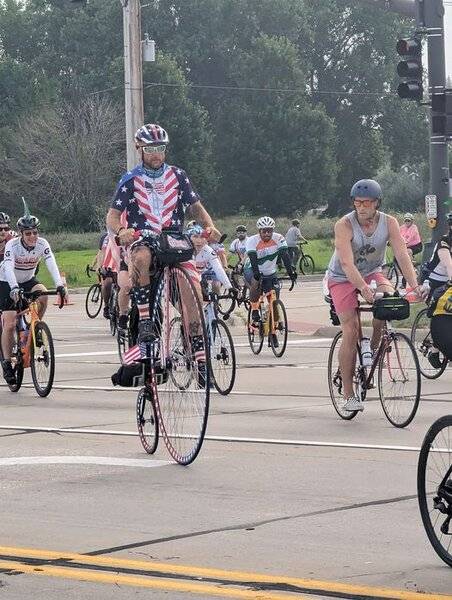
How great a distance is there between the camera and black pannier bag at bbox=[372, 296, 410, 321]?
11445 millimetres

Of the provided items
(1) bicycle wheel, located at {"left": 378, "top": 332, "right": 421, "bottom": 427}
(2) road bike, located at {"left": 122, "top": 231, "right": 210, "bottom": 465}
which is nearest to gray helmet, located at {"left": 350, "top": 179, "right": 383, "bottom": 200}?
(1) bicycle wheel, located at {"left": 378, "top": 332, "right": 421, "bottom": 427}

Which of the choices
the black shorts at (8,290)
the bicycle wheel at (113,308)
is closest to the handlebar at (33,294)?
the black shorts at (8,290)

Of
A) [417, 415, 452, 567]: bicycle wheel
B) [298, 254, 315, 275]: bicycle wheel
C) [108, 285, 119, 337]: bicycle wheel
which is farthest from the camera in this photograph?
[298, 254, 315, 275]: bicycle wheel

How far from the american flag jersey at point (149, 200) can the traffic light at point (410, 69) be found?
13.3 m

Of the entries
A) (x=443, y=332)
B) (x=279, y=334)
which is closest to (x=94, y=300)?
(x=279, y=334)

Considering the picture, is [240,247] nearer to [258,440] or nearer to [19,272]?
[19,272]

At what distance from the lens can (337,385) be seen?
12.7 metres

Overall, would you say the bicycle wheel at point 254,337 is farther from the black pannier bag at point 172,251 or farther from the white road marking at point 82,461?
the black pannier bag at point 172,251

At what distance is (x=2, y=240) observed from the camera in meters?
17.3

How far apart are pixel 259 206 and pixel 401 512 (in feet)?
298

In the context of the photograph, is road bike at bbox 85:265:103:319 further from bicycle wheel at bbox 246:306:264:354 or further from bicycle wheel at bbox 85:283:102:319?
bicycle wheel at bbox 246:306:264:354

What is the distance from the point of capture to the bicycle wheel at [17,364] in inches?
617

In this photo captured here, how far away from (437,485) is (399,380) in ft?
18.0

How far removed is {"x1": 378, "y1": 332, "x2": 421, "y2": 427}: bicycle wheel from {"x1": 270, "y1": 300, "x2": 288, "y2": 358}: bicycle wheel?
783cm
